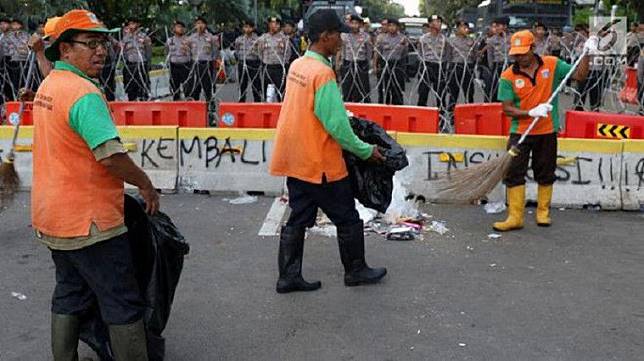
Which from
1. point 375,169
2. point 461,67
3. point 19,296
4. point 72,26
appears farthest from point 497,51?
point 72,26

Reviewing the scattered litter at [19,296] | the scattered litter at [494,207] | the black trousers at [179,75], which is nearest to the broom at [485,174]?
the scattered litter at [494,207]

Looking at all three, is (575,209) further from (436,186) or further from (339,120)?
(339,120)

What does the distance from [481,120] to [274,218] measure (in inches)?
112

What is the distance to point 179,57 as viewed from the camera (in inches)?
569

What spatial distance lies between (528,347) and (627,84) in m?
12.5

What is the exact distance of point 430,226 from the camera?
672 centimetres

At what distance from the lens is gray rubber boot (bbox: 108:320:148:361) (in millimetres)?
3377

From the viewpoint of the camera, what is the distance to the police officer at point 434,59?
13.7 metres

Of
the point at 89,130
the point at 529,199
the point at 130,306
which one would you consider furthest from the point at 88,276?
the point at 529,199

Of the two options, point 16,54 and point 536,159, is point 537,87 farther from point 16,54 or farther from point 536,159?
point 16,54

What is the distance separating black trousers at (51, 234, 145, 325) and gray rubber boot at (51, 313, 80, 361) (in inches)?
6.6

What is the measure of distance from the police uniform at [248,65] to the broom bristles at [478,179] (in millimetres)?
8614

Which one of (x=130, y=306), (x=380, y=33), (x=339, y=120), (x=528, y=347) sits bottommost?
(x=528, y=347)

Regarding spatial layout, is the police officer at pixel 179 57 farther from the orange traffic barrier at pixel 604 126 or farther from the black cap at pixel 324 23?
the black cap at pixel 324 23
